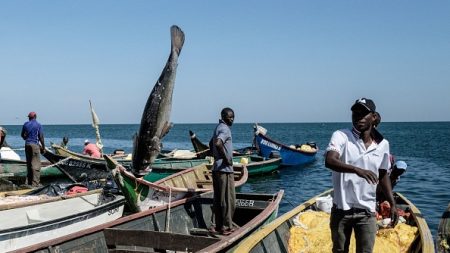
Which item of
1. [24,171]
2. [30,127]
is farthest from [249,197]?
[24,171]

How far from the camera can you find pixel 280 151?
27.1 m

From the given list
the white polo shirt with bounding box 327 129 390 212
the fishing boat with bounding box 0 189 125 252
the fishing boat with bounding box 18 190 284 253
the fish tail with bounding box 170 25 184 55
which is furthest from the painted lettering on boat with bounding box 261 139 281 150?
the white polo shirt with bounding box 327 129 390 212

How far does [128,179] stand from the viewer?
898 cm

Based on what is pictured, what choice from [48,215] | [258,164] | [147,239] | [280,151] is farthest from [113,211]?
[280,151]

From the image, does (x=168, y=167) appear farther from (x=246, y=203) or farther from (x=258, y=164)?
(x=246, y=203)

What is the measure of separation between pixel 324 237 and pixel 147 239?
2.75 meters

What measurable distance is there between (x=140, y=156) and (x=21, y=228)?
2269 millimetres

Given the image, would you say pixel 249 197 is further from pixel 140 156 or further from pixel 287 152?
pixel 287 152

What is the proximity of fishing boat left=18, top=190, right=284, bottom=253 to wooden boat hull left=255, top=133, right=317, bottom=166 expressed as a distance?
615 inches

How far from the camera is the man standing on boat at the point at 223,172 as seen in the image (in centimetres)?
736

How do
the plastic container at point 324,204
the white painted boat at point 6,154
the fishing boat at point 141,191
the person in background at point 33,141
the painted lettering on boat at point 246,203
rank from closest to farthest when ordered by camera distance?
the plastic container at point 324,204 → the fishing boat at point 141,191 → the painted lettering on boat at point 246,203 → the person in background at point 33,141 → the white painted boat at point 6,154

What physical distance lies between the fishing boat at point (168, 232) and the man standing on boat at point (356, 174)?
208cm

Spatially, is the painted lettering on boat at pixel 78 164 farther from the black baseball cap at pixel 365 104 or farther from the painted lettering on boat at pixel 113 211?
the black baseball cap at pixel 365 104

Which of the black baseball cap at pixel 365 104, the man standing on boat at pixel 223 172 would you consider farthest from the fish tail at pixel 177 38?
the black baseball cap at pixel 365 104
